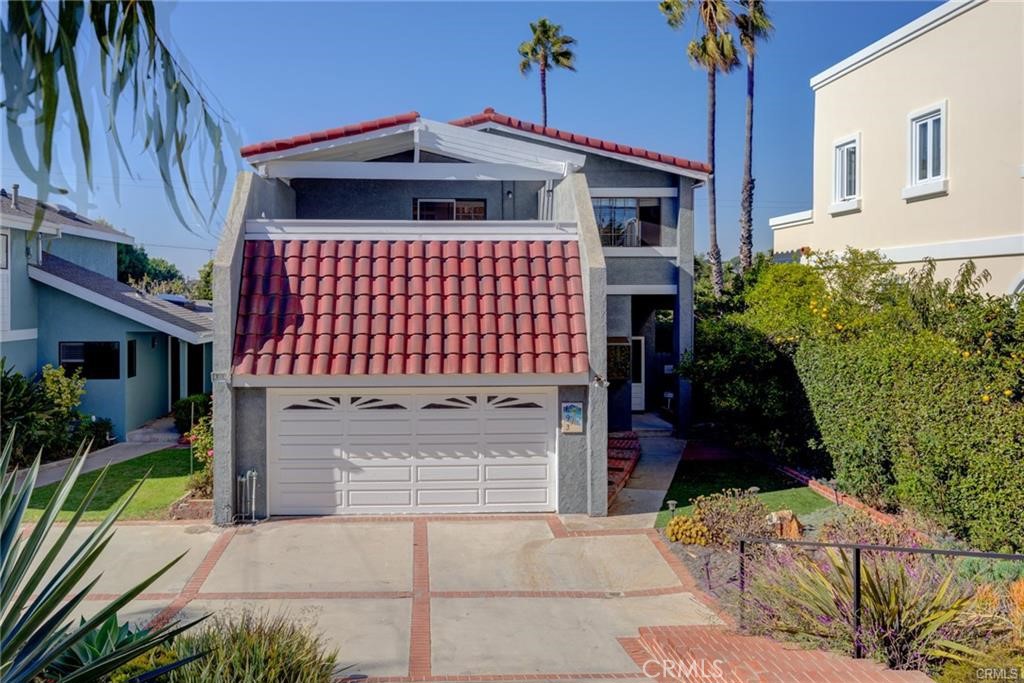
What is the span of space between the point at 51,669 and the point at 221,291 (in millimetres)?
7600

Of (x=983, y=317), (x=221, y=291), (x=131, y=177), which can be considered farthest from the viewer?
(x=221, y=291)

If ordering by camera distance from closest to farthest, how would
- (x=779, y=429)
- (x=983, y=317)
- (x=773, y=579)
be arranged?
1. (x=773, y=579)
2. (x=983, y=317)
3. (x=779, y=429)

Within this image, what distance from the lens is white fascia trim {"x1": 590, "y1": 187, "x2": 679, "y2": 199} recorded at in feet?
67.1

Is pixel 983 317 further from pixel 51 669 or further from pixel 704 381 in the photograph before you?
pixel 51 669

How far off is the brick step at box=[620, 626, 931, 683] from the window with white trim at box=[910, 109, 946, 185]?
1095 centimetres

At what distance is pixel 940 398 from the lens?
11.1 m

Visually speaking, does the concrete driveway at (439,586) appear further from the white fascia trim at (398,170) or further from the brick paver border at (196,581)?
the white fascia trim at (398,170)

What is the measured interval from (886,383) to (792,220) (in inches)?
400

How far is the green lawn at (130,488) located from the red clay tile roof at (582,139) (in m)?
10.6

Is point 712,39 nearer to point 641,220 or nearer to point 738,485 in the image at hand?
point 641,220

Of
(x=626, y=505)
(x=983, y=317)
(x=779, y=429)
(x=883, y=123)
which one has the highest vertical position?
(x=883, y=123)

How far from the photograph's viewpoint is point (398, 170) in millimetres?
16531

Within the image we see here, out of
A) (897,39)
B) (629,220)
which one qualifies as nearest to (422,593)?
(629,220)

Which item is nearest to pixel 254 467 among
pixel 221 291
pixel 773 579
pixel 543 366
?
pixel 221 291
